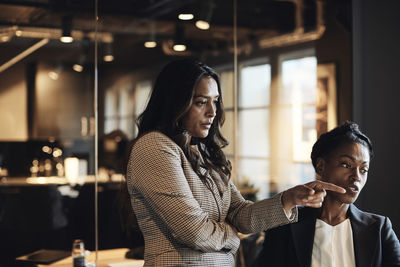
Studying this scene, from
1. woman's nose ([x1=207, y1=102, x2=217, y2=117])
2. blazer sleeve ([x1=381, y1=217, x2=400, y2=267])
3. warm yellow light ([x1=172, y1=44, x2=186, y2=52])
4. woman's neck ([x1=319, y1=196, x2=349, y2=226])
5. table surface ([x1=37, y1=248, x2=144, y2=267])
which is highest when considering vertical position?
warm yellow light ([x1=172, y1=44, x2=186, y2=52])

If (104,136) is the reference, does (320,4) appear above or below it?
above

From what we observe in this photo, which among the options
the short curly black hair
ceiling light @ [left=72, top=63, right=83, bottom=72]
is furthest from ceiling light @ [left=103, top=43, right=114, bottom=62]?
the short curly black hair

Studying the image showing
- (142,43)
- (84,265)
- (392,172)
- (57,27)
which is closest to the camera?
(84,265)

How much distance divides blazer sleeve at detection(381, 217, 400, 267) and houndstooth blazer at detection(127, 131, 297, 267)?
564 millimetres

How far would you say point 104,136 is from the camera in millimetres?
4195

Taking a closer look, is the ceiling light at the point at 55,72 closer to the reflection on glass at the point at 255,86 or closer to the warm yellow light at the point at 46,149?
the warm yellow light at the point at 46,149

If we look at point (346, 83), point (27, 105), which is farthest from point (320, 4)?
point (27, 105)

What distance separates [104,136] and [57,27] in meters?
0.89

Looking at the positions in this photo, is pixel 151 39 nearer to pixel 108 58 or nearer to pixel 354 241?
pixel 108 58

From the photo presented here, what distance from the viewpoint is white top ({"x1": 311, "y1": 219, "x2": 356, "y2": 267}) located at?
2.12 m

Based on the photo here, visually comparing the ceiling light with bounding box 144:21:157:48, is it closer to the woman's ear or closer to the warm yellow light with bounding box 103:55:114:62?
the warm yellow light with bounding box 103:55:114:62

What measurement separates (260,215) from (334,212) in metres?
0.55

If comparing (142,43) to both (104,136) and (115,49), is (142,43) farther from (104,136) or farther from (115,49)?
(104,136)

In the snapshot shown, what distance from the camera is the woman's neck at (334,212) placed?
2.17 m
